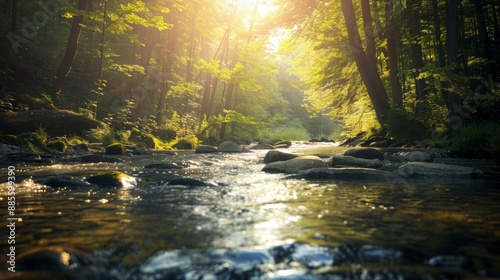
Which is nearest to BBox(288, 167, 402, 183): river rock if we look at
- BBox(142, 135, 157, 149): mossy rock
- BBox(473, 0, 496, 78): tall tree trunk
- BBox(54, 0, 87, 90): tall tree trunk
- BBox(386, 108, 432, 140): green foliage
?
BBox(473, 0, 496, 78): tall tree trunk

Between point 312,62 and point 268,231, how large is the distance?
66.2 ft

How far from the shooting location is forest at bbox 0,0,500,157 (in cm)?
1087

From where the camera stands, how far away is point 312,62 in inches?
846

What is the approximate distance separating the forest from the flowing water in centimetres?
483

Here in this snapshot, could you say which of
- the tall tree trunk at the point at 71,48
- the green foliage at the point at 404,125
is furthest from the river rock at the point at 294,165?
the tall tree trunk at the point at 71,48

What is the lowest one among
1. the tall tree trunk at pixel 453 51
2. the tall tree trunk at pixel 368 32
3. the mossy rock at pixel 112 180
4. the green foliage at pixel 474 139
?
the mossy rock at pixel 112 180

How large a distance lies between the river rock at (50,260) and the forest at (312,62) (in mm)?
7463

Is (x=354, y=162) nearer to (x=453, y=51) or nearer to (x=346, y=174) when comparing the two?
(x=346, y=174)

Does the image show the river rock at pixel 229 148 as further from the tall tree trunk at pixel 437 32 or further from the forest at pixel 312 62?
the tall tree trunk at pixel 437 32

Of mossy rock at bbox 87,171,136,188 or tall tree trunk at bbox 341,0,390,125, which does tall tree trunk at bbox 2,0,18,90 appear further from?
tall tree trunk at bbox 341,0,390,125

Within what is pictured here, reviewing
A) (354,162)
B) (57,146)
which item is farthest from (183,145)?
(354,162)

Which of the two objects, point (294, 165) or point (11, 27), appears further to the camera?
point (11, 27)

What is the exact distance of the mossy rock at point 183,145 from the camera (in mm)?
16281

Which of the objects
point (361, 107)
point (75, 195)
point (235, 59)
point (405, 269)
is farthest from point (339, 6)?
point (405, 269)
